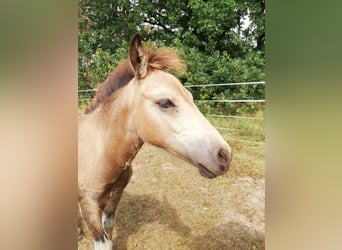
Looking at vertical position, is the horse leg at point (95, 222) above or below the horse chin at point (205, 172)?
below

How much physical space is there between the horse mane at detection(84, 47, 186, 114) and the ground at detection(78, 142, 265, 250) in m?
0.38

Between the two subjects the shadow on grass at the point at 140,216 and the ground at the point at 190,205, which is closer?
the ground at the point at 190,205

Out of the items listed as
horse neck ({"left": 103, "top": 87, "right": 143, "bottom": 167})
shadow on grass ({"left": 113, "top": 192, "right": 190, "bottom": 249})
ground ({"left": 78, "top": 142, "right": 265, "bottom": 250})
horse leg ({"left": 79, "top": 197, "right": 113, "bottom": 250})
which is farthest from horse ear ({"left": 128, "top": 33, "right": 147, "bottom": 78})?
horse leg ({"left": 79, "top": 197, "right": 113, "bottom": 250})

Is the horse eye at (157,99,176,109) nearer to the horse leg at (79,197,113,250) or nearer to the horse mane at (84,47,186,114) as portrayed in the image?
the horse mane at (84,47,186,114)

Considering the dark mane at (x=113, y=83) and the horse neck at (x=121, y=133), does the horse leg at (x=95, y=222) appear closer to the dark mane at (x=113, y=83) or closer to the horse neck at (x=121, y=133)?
the horse neck at (x=121, y=133)

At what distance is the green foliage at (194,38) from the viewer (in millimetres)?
1938

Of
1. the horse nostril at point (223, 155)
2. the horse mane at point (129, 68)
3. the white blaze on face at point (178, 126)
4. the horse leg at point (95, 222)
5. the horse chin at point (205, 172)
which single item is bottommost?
the horse leg at point (95, 222)

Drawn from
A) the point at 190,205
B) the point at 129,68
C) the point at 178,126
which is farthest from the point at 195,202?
the point at 129,68

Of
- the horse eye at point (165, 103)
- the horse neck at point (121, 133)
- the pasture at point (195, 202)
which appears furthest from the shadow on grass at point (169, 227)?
the horse eye at point (165, 103)

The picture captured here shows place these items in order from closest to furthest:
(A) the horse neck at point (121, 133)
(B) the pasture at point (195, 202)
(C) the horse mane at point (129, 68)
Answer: (B) the pasture at point (195, 202)
(C) the horse mane at point (129, 68)
(A) the horse neck at point (121, 133)

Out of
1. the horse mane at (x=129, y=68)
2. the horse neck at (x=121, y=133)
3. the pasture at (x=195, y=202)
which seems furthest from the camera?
the horse neck at (x=121, y=133)

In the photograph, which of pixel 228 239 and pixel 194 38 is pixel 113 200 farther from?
pixel 194 38

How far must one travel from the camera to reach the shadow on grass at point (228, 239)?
1.93 meters
